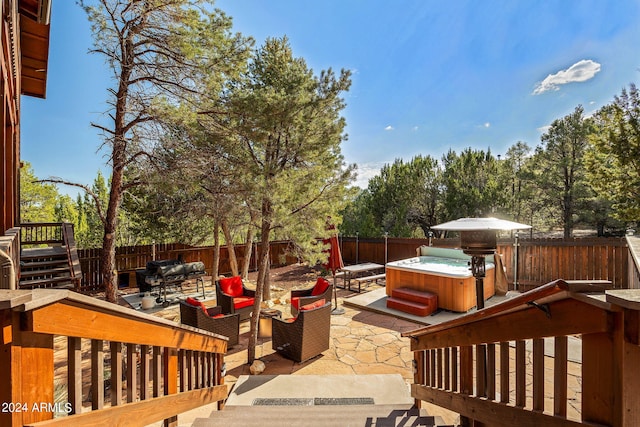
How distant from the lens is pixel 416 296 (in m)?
7.06

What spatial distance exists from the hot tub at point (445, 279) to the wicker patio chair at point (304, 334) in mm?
3327

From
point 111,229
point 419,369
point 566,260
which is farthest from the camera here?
point 566,260

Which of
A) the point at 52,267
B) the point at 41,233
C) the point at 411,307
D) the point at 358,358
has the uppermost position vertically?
the point at 41,233

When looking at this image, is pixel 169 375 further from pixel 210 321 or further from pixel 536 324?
pixel 210 321

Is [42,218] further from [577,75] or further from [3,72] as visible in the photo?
[577,75]

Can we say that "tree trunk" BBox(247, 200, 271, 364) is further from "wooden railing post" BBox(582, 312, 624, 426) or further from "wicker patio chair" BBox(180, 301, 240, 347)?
"wooden railing post" BBox(582, 312, 624, 426)

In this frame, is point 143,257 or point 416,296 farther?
point 143,257

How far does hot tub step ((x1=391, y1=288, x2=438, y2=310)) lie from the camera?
690 cm

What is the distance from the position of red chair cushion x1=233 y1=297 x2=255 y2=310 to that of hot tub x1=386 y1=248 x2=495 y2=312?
3728 millimetres

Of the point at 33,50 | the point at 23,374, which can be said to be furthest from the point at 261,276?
the point at 33,50

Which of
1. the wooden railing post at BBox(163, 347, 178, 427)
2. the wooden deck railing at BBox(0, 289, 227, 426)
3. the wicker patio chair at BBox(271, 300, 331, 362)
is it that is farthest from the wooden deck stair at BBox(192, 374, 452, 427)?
the wooden deck railing at BBox(0, 289, 227, 426)

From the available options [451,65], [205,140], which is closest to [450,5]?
[451,65]

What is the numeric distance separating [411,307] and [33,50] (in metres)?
9.88

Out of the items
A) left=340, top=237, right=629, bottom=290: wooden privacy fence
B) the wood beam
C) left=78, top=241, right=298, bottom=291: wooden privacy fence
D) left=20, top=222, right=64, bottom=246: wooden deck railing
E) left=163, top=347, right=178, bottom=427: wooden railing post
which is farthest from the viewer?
left=78, top=241, right=298, bottom=291: wooden privacy fence
